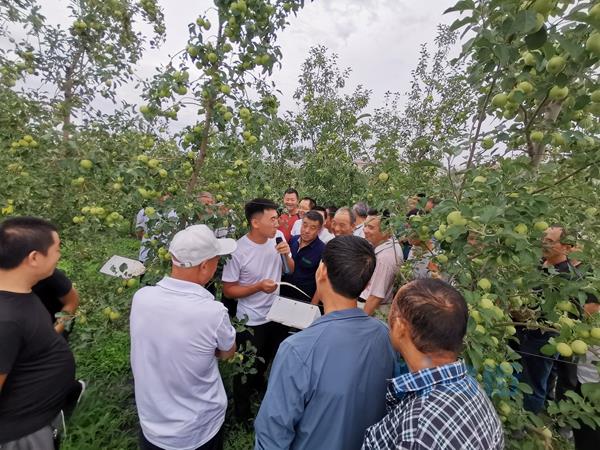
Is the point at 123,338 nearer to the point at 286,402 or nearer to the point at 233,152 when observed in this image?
the point at 233,152

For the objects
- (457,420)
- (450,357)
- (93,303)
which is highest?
(450,357)

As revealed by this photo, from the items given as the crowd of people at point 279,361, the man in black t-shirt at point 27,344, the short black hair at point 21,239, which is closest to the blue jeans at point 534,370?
the crowd of people at point 279,361

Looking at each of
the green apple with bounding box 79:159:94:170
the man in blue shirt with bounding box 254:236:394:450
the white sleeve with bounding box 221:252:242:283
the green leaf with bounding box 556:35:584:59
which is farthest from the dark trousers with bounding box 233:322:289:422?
the green leaf with bounding box 556:35:584:59

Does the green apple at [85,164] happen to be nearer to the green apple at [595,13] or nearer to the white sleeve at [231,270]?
the white sleeve at [231,270]

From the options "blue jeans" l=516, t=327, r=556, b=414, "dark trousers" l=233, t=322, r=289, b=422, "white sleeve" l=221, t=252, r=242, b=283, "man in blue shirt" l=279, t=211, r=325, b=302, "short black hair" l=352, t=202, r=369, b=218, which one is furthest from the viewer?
"short black hair" l=352, t=202, r=369, b=218

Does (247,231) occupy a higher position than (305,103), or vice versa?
(305,103)

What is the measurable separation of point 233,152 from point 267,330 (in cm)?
152

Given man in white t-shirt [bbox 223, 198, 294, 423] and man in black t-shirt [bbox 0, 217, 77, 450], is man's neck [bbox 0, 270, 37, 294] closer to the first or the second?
man in black t-shirt [bbox 0, 217, 77, 450]

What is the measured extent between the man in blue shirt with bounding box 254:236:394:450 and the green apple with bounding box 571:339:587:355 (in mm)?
724

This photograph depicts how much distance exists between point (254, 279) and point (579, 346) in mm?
2017

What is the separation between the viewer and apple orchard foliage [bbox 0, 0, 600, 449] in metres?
1.23

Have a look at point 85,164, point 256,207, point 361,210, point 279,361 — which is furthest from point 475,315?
point 361,210

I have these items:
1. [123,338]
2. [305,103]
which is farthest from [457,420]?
[305,103]

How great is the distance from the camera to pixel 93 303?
85.2 inches
